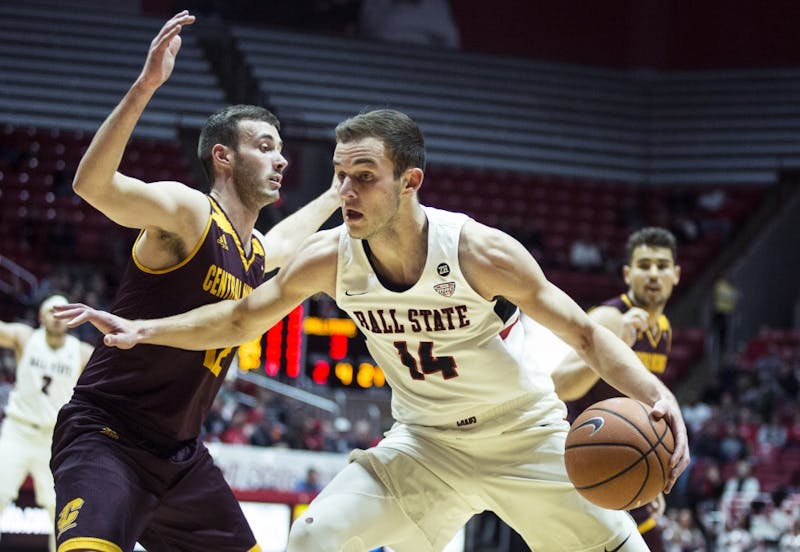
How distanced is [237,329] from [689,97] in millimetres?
21335

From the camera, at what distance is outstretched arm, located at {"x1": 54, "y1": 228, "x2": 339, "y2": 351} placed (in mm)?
4020

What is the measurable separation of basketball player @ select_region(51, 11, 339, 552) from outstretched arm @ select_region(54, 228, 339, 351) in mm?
217

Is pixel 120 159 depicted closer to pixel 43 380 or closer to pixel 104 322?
pixel 104 322

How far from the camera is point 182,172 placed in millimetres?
19031

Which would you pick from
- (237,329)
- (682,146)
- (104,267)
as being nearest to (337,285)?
(237,329)

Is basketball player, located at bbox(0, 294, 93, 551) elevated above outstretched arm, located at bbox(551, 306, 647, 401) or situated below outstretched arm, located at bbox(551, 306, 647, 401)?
below

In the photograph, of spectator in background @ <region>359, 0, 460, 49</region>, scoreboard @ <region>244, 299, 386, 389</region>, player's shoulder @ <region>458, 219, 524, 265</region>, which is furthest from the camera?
spectator in background @ <region>359, 0, 460, 49</region>

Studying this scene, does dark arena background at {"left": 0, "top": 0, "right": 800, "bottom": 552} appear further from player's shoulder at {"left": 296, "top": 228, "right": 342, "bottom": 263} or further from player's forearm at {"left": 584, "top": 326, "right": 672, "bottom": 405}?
player's forearm at {"left": 584, "top": 326, "right": 672, "bottom": 405}

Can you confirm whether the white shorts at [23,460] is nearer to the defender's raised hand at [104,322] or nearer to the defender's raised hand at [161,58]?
the defender's raised hand at [104,322]

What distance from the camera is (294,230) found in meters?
5.27

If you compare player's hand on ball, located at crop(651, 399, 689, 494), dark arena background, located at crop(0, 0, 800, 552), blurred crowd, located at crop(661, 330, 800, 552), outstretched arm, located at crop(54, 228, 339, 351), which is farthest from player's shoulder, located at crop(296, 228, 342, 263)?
dark arena background, located at crop(0, 0, 800, 552)

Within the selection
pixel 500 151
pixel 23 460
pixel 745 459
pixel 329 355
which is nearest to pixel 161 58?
pixel 23 460

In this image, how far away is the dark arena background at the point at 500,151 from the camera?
1494 cm

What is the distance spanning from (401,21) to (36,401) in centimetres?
1662
